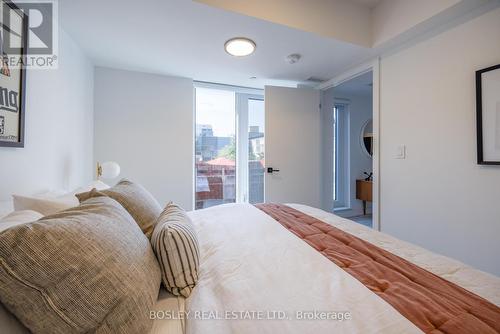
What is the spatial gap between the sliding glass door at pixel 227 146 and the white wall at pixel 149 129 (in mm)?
321

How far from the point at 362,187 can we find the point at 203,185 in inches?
112

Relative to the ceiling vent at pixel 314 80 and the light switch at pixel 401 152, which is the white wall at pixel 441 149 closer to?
the light switch at pixel 401 152

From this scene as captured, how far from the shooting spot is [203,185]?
3242 mm

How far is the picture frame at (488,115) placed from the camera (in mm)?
1416

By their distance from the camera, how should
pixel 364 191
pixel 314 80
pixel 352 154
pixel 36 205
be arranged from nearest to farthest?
pixel 36 205
pixel 314 80
pixel 364 191
pixel 352 154

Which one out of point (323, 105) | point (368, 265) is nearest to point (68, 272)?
point (368, 265)

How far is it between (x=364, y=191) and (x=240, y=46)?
10.7ft

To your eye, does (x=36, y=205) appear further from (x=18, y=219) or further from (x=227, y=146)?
(x=227, y=146)

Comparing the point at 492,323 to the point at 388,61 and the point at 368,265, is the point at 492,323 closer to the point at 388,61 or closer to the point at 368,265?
the point at 368,265

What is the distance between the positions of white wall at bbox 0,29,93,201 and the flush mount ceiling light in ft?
4.43

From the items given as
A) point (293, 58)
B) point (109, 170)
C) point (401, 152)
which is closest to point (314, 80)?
point (293, 58)

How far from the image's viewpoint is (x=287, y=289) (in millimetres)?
731

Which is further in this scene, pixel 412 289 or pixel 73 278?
pixel 412 289

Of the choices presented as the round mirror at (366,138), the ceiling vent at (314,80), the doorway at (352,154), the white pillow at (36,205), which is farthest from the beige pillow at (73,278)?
the round mirror at (366,138)
